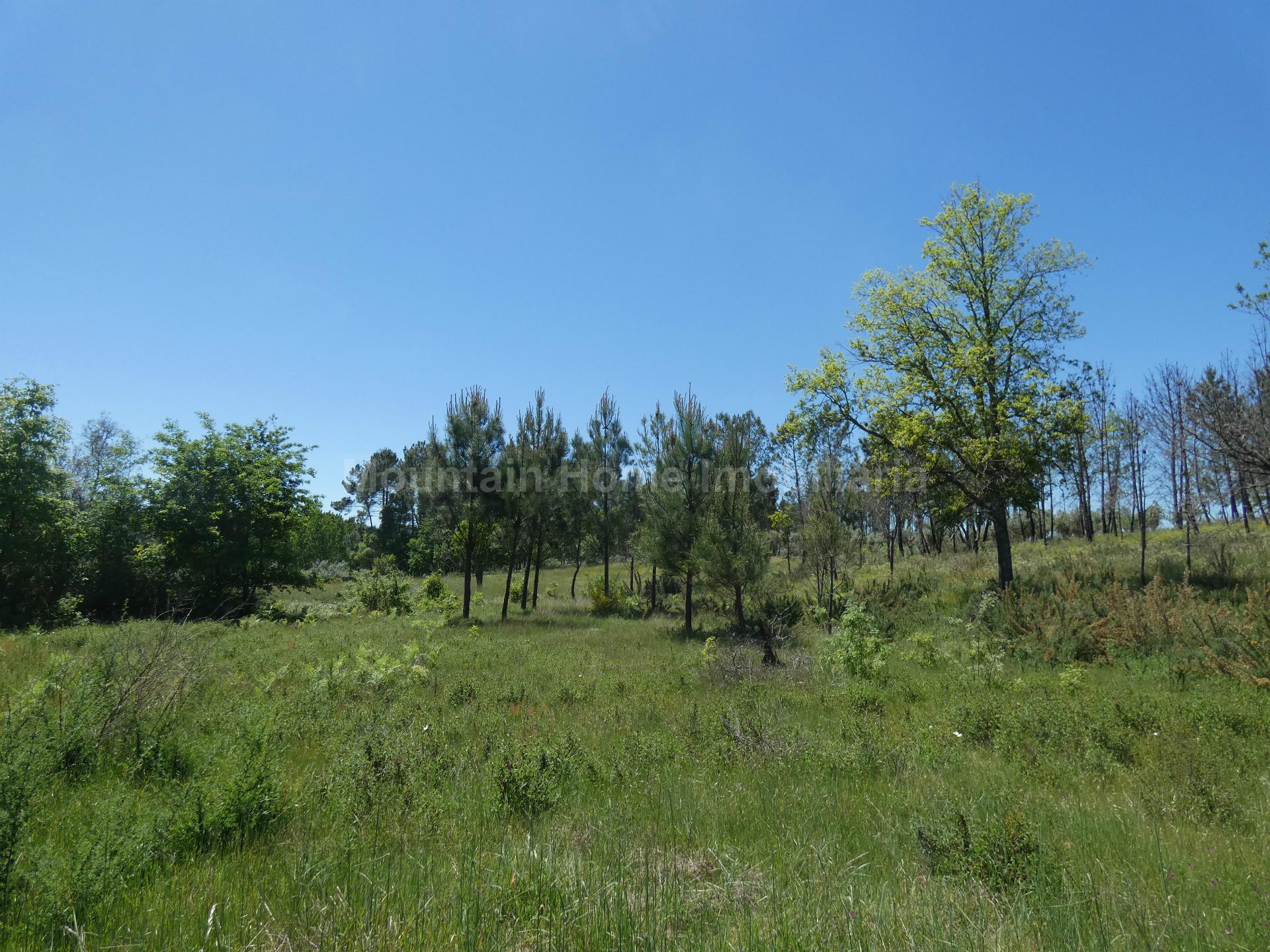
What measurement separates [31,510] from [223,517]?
5830 mm

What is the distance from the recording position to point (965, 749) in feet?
21.5

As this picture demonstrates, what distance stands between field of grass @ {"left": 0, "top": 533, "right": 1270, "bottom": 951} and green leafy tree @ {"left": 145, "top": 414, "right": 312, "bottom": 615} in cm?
1272

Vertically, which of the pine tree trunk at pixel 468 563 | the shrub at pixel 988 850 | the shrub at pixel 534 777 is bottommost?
the shrub at pixel 534 777

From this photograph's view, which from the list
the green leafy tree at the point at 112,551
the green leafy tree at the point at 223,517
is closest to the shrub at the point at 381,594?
the green leafy tree at the point at 223,517

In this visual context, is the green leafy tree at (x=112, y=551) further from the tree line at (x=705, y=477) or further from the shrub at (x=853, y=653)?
the shrub at (x=853, y=653)

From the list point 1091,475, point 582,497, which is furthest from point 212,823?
point 1091,475

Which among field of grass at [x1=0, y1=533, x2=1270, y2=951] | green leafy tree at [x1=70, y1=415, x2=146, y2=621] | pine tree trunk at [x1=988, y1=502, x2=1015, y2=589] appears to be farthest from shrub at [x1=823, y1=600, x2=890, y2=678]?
green leafy tree at [x1=70, y1=415, x2=146, y2=621]

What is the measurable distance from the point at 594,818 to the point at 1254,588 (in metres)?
17.0

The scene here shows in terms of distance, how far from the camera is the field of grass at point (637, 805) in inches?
117

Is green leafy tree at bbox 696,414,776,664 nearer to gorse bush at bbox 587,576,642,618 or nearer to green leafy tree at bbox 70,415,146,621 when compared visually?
gorse bush at bbox 587,576,642,618

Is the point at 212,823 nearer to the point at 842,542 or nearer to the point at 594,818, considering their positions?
the point at 594,818

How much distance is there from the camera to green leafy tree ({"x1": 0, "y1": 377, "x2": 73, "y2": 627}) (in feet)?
66.2

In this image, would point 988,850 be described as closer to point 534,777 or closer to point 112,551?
point 534,777

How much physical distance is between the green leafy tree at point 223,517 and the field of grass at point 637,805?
12716 mm
